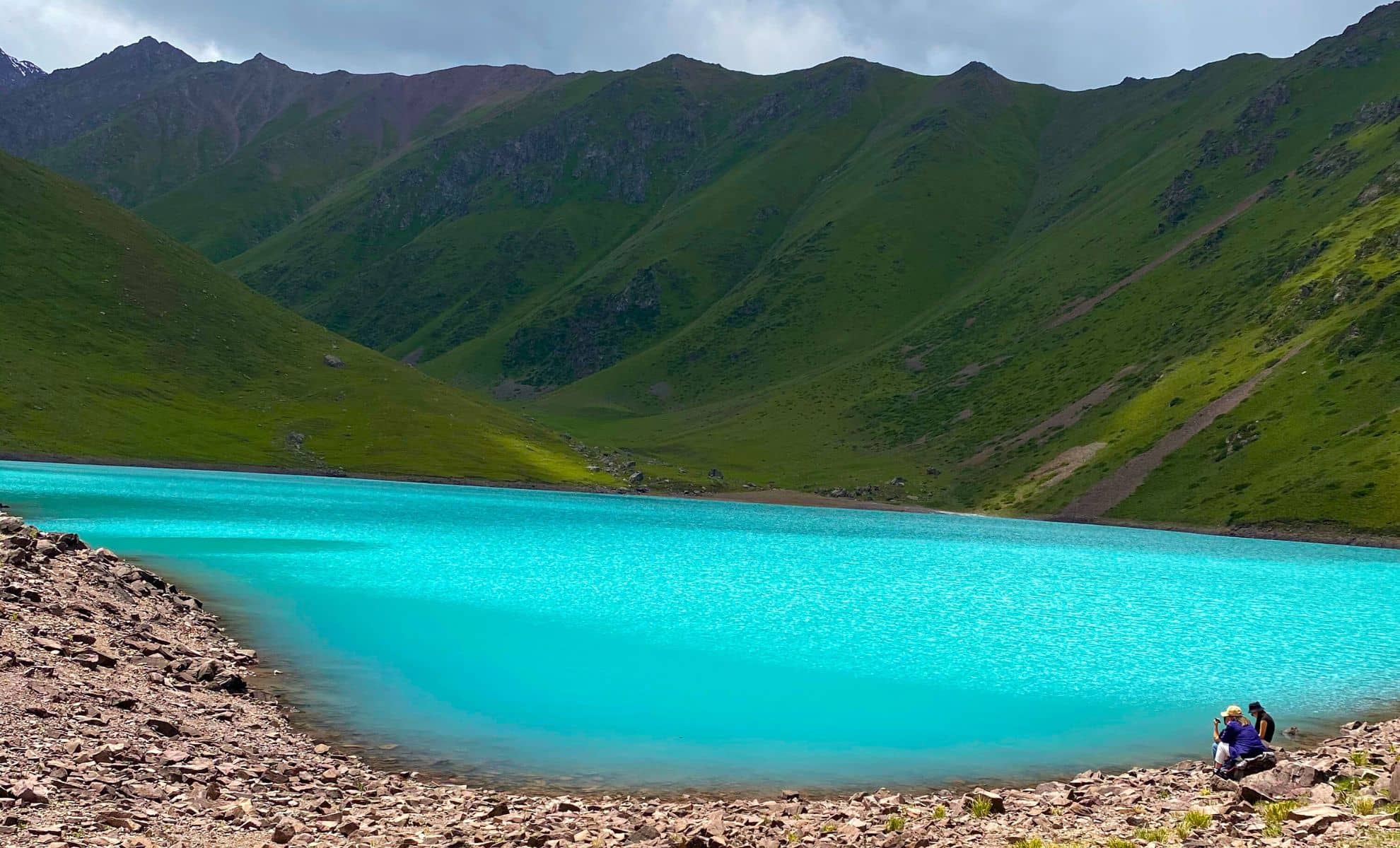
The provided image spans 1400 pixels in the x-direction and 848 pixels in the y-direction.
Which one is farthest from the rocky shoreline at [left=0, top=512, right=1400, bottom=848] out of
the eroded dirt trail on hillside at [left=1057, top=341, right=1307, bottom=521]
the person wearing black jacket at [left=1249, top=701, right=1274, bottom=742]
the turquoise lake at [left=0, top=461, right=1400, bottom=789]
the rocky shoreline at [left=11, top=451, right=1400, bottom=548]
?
the eroded dirt trail on hillside at [left=1057, top=341, right=1307, bottom=521]

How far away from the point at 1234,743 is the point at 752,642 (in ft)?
81.1

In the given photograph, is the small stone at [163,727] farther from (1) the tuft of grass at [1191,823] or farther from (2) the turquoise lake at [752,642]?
(1) the tuft of grass at [1191,823]

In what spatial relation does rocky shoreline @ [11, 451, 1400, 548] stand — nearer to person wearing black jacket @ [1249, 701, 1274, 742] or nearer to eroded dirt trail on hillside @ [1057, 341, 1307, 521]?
eroded dirt trail on hillside @ [1057, 341, 1307, 521]

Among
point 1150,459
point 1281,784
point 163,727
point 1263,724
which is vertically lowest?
point 163,727

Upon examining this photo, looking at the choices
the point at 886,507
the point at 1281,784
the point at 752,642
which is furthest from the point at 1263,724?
the point at 886,507

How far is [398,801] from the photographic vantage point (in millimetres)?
21328

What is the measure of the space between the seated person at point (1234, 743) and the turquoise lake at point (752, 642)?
13.9 feet

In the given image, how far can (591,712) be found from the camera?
32469mm

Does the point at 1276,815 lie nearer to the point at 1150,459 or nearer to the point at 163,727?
the point at 163,727

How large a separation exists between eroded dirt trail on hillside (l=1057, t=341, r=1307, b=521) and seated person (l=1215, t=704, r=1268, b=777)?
15203 cm

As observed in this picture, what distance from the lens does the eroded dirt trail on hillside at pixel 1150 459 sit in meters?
171

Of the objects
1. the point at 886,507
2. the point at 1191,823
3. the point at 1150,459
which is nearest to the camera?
the point at 1191,823

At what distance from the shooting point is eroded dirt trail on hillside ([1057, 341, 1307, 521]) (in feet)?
560

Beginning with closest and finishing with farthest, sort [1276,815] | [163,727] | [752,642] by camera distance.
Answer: [1276,815] < [163,727] < [752,642]
